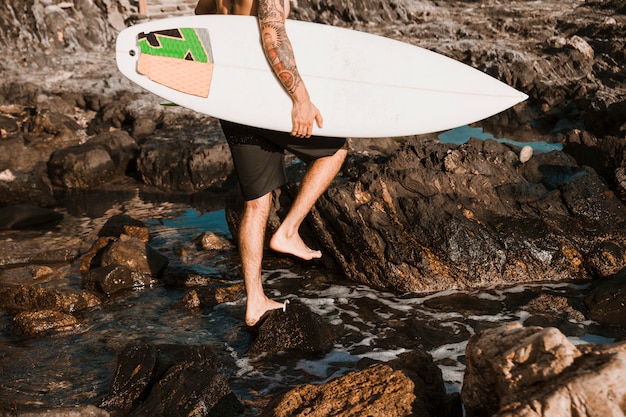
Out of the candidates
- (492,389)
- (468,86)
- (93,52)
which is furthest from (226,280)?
(93,52)

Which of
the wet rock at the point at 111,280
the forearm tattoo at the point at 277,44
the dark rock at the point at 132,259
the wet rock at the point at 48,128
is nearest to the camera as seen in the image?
the forearm tattoo at the point at 277,44

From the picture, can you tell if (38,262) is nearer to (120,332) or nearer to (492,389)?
(120,332)

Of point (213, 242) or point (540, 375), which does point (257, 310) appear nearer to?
point (213, 242)

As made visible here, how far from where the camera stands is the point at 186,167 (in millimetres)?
9141

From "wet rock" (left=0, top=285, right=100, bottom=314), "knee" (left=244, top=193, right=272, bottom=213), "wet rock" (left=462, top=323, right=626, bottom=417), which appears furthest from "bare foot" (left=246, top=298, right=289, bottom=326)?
"wet rock" (left=462, top=323, right=626, bottom=417)

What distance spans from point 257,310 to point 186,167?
4973 mm

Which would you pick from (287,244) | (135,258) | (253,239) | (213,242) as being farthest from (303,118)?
(213,242)

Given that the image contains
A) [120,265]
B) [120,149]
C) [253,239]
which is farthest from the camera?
[120,149]

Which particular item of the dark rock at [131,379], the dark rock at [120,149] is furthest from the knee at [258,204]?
the dark rock at [120,149]

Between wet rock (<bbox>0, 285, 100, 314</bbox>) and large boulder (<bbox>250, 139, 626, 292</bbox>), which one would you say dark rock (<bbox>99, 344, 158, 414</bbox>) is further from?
large boulder (<bbox>250, 139, 626, 292</bbox>)

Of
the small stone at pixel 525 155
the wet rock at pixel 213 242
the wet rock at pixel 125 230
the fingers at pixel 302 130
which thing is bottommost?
the wet rock at pixel 125 230

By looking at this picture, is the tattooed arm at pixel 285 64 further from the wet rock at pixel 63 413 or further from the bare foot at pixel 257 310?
the wet rock at pixel 63 413

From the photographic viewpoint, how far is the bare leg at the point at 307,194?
4.51m

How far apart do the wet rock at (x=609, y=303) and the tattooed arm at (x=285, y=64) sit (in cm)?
227
